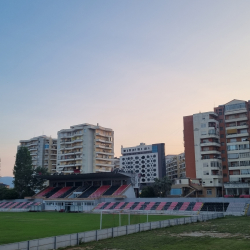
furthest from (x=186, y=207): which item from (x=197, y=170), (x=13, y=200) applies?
(x=13, y=200)

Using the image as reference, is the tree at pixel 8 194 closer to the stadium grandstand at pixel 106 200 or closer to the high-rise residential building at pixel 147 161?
the stadium grandstand at pixel 106 200

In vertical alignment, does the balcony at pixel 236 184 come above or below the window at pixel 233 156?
below

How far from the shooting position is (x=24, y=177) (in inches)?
3836

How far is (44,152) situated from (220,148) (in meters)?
79.0

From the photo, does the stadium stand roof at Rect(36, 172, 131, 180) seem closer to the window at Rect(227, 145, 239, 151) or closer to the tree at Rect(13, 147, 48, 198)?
the tree at Rect(13, 147, 48, 198)

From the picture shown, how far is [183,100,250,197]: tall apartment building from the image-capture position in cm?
8288

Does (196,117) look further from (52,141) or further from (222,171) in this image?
(52,141)

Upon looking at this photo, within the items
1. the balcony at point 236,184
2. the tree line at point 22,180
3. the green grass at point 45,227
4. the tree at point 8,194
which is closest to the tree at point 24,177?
the tree line at point 22,180

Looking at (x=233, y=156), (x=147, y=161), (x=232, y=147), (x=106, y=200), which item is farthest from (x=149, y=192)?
(x=147, y=161)

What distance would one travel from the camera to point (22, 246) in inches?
775

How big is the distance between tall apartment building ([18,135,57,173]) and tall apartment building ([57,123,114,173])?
20.6 meters

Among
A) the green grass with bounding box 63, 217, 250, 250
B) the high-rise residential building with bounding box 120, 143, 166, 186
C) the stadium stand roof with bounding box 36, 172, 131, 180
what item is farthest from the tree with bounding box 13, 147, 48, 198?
the green grass with bounding box 63, 217, 250, 250

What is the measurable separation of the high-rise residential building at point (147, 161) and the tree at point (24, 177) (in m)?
60.6

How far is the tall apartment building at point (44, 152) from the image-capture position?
441 ft
